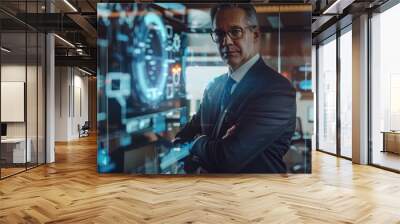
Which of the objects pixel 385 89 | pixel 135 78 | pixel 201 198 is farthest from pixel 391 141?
pixel 135 78

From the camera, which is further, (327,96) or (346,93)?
(327,96)

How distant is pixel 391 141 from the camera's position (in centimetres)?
785

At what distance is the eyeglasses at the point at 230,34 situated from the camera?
21.7ft

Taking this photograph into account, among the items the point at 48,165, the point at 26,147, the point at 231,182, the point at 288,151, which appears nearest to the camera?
the point at 231,182

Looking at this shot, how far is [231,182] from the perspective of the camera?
20.3 feet

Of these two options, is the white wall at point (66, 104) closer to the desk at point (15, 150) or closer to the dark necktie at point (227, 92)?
the desk at point (15, 150)

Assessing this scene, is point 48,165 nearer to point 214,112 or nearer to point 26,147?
point 26,147

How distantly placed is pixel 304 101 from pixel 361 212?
284cm

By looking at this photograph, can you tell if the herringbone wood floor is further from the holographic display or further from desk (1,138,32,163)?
the holographic display

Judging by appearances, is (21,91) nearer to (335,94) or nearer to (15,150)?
(15,150)

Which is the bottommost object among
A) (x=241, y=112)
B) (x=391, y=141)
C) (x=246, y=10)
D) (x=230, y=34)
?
(x=391, y=141)

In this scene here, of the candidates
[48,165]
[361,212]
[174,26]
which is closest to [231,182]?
[361,212]

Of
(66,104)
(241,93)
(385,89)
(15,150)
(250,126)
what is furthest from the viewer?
(66,104)

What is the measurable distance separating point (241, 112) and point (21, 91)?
463 cm
